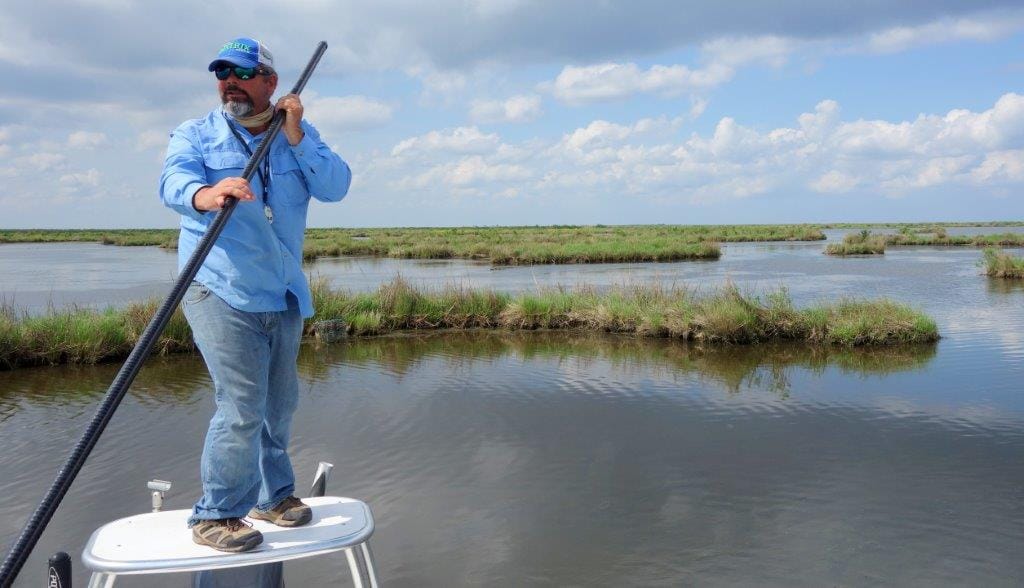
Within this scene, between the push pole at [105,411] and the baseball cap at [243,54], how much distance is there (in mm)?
353

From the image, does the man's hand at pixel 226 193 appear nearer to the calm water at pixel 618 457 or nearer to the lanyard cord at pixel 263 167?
the lanyard cord at pixel 263 167

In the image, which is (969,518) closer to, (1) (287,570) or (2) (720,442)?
(2) (720,442)

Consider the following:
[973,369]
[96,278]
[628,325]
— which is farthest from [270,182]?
[96,278]

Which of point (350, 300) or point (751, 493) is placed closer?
point (751, 493)

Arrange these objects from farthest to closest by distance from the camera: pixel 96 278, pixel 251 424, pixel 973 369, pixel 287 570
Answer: pixel 96 278
pixel 973 369
pixel 287 570
pixel 251 424

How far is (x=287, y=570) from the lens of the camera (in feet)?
13.6

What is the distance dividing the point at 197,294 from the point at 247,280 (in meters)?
0.19

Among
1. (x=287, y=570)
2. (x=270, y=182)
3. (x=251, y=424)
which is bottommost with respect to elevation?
(x=287, y=570)

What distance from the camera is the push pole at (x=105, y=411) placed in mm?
1864

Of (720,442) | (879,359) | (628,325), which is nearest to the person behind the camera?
(720,442)

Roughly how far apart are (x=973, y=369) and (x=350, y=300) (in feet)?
31.5

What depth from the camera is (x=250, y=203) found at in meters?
2.72

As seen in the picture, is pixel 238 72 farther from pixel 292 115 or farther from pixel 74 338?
pixel 74 338

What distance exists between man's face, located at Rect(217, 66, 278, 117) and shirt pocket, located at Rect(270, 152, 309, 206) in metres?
0.20
